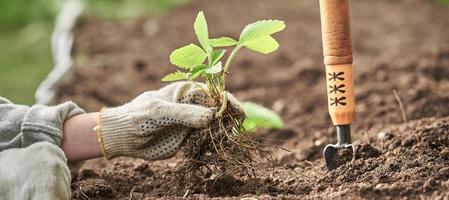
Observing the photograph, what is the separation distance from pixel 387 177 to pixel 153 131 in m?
0.65

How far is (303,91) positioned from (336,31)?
6.28 ft

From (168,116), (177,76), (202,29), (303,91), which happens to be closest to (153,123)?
(168,116)

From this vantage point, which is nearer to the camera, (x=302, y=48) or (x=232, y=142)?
(x=232, y=142)

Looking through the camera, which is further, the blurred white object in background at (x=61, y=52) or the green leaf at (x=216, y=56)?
the blurred white object in background at (x=61, y=52)

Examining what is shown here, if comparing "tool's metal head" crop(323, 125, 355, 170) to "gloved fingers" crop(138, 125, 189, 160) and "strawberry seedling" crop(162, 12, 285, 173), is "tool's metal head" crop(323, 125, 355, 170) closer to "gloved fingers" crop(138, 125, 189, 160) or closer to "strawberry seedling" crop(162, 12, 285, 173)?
"strawberry seedling" crop(162, 12, 285, 173)

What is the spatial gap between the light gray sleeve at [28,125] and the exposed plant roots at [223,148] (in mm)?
367

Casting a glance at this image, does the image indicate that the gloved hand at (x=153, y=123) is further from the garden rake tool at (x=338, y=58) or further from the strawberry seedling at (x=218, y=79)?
the garden rake tool at (x=338, y=58)

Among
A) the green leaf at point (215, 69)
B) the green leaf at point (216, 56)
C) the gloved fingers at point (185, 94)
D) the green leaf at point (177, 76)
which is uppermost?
the green leaf at point (216, 56)

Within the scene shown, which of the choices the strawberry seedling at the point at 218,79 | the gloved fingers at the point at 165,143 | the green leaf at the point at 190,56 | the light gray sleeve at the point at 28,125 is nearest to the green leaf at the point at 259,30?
the strawberry seedling at the point at 218,79

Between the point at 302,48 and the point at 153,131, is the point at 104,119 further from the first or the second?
the point at 302,48

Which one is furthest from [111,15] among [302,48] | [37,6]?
[302,48]

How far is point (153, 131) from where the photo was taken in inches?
89.8

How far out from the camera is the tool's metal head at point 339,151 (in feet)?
7.46

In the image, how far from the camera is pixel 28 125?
7.39ft
